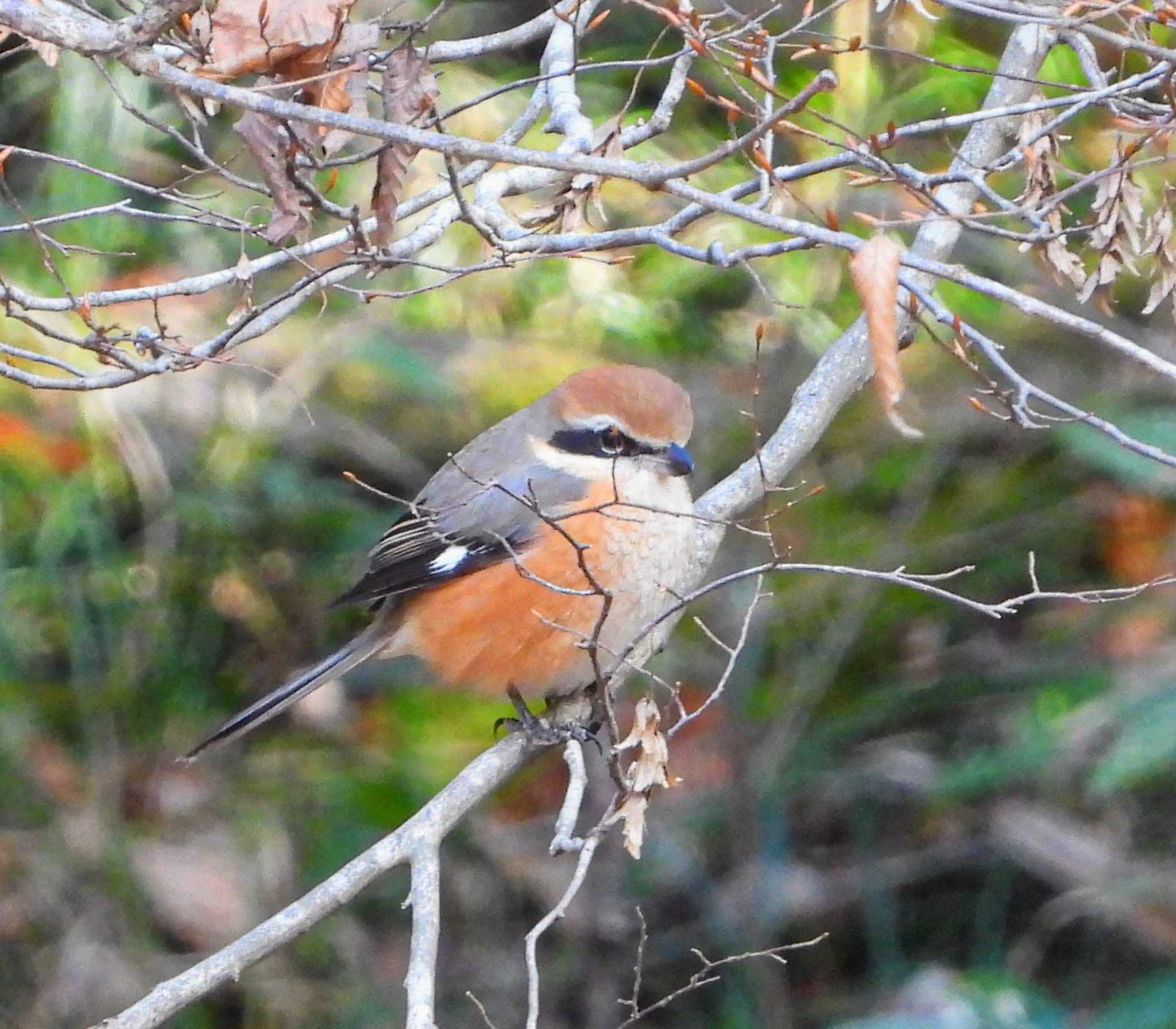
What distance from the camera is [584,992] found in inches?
208

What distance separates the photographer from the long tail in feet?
12.9

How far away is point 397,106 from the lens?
8.05ft

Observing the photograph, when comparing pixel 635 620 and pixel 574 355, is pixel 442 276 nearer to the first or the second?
pixel 574 355

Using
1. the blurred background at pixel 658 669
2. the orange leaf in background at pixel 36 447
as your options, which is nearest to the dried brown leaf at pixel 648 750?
the blurred background at pixel 658 669

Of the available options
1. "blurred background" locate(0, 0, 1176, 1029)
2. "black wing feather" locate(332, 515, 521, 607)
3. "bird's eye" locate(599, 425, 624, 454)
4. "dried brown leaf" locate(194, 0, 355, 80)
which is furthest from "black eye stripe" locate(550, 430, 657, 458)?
"dried brown leaf" locate(194, 0, 355, 80)

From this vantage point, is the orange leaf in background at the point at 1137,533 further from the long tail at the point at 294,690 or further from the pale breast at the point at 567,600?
the long tail at the point at 294,690

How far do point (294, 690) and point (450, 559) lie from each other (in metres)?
0.52

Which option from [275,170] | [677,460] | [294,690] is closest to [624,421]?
[677,460]

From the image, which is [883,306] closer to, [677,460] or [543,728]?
[677,460]

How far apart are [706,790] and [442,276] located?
6.54 ft

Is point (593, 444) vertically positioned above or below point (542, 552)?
above

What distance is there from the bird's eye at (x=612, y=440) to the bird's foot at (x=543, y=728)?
64 centimetres

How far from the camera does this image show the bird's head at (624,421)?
12.0ft

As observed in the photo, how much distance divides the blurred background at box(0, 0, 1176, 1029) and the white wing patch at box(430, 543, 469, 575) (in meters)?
1.06
